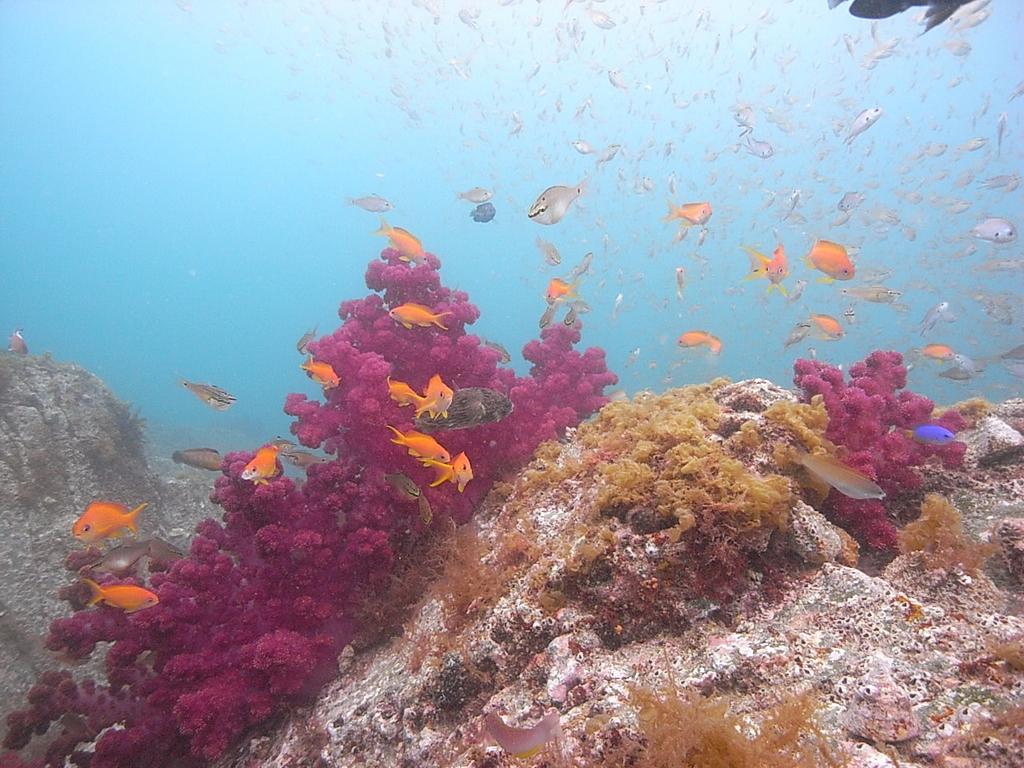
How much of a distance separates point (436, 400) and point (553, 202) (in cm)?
325

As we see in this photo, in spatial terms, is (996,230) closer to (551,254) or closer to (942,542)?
(551,254)

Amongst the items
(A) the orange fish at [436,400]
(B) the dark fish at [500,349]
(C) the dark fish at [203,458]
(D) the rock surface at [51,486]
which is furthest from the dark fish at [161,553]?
(D) the rock surface at [51,486]

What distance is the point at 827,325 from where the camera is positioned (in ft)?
26.5

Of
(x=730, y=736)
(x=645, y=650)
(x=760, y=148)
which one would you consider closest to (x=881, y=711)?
(x=730, y=736)

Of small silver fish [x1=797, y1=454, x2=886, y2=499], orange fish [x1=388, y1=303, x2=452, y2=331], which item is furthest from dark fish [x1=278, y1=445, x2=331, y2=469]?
small silver fish [x1=797, y1=454, x2=886, y2=499]

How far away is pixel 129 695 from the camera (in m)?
4.09

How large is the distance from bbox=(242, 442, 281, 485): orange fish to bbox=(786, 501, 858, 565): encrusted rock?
3983 mm

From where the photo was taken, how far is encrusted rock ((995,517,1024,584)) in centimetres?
265

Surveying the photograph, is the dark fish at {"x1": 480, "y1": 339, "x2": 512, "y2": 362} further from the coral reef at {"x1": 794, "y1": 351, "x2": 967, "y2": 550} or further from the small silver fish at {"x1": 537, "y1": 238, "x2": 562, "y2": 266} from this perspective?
the coral reef at {"x1": 794, "y1": 351, "x2": 967, "y2": 550}

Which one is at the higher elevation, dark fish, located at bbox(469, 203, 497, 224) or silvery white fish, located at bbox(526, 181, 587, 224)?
dark fish, located at bbox(469, 203, 497, 224)

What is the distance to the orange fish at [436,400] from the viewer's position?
3.74 metres

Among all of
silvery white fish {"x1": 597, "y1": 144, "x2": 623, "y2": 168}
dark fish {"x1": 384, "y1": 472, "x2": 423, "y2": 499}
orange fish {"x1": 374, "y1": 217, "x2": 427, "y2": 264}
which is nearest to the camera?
dark fish {"x1": 384, "y1": 472, "x2": 423, "y2": 499}

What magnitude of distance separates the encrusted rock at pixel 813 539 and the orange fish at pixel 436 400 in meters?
2.48

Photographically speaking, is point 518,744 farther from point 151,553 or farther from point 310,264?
point 310,264
